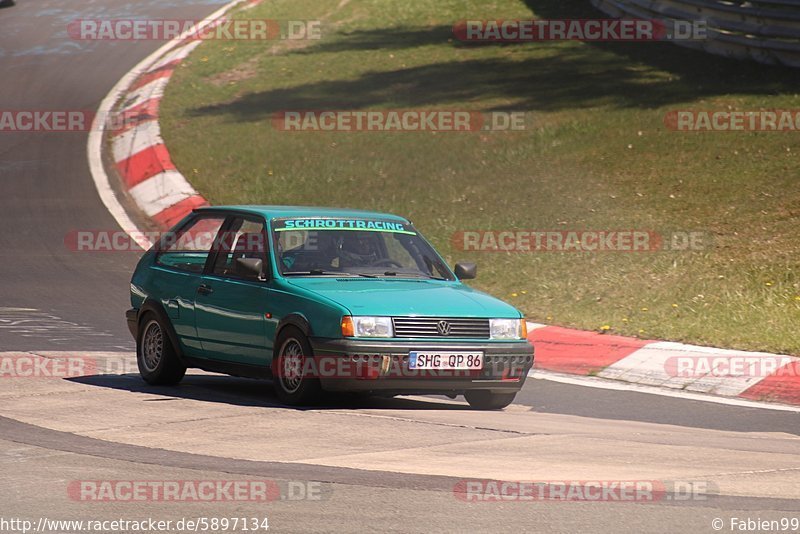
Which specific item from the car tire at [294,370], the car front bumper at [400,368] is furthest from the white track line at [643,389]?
the car tire at [294,370]

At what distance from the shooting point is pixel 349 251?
9992 mm

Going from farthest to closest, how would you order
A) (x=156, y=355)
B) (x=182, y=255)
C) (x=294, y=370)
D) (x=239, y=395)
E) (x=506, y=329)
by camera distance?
1. (x=182, y=255)
2. (x=156, y=355)
3. (x=239, y=395)
4. (x=506, y=329)
5. (x=294, y=370)

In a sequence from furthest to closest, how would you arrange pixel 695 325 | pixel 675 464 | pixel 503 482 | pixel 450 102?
pixel 450 102 < pixel 695 325 < pixel 675 464 < pixel 503 482

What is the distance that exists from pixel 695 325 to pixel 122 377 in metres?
5.07

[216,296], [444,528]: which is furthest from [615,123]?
[444,528]

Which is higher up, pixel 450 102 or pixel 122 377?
pixel 450 102

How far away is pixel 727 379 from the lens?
1054 cm

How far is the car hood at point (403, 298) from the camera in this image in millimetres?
9047

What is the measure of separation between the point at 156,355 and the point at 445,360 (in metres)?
2.69

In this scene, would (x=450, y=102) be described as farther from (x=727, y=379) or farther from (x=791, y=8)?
(x=727, y=379)

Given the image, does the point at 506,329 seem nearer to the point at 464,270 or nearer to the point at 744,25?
the point at 464,270

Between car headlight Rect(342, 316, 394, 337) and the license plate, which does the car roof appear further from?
the license plate

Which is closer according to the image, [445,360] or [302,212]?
[445,360]

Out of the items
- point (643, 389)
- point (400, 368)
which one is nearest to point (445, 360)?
point (400, 368)
